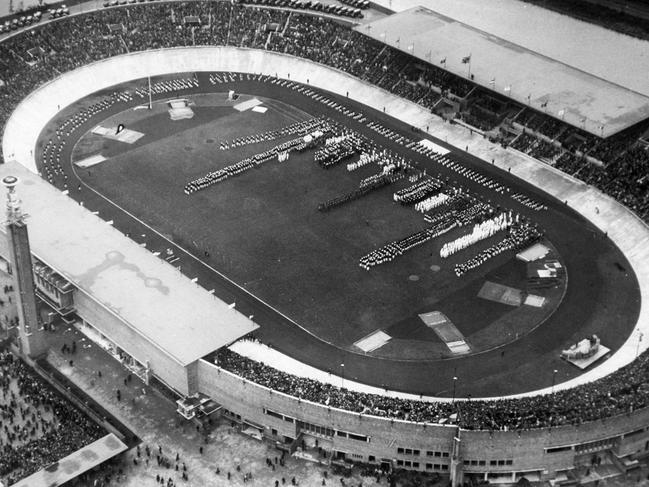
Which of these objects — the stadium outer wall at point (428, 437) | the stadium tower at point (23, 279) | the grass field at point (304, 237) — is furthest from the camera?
the grass field at point (304, 237)

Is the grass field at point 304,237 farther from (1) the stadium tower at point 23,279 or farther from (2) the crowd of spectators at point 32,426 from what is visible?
(2) the crowd of spectators at point 32,426

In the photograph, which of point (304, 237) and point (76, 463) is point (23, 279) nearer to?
point (76, 463)


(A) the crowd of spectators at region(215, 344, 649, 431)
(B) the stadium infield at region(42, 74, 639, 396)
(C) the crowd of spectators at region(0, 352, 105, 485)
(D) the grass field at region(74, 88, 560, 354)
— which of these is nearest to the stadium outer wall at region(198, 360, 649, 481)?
(A) the crowd of spectators at region(215, 344, 649, 431)

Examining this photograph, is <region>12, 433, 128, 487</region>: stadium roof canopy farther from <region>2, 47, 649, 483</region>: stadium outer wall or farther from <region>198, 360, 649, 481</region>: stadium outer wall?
<region>198, 360, 649, 481</region>: stadium outer wall

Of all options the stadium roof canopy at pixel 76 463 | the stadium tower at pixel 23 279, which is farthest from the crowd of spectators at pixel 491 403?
the stadium tower at pixel 23 279

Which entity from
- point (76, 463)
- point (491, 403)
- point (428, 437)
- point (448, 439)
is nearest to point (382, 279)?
point (491, 403)

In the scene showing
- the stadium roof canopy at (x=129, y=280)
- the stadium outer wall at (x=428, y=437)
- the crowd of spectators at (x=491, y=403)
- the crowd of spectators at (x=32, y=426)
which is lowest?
the crowd of spectators at (x=32, y=426)
